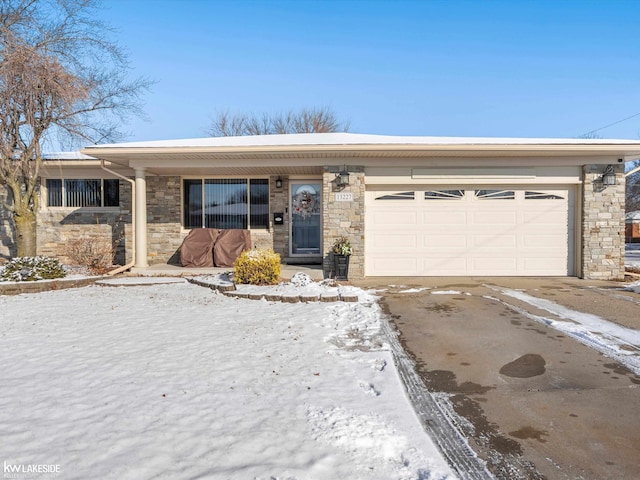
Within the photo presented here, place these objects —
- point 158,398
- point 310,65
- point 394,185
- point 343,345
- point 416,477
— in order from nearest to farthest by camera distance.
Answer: point 416,477, point 158,398, point 343,345, point 394,185, point 310,65

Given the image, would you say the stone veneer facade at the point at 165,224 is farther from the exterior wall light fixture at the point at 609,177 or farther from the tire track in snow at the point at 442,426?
the exterior wall light fixture at the point at 609,177

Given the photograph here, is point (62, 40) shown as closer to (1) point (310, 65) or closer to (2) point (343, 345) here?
(1) point (310, 65)

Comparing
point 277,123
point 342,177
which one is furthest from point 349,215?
point 277,123

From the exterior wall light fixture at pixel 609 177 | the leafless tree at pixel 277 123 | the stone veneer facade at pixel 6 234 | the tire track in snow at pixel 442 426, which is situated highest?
the leafless tree at pixel 277 123

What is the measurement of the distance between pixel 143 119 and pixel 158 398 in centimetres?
1197

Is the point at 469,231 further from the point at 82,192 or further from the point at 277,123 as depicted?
the point at 277,123

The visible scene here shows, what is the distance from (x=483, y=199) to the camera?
8.96 metres

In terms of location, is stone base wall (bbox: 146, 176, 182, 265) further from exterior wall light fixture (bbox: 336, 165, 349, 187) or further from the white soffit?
the white soffit

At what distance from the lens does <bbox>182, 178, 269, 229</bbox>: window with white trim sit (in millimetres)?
10406

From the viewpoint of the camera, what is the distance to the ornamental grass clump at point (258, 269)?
7.17 metres

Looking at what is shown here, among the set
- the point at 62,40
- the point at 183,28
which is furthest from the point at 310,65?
the point at 62,40

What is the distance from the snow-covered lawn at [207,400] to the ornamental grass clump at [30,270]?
2.57 meters

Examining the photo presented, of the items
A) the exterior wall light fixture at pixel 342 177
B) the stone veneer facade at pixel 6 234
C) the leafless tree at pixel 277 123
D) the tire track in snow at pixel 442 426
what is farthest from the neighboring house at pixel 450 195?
the leafless tree at pixel 277 123

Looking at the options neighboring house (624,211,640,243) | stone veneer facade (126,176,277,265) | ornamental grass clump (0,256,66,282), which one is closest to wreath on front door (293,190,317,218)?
stone veneer facade (126,176,277,265)
